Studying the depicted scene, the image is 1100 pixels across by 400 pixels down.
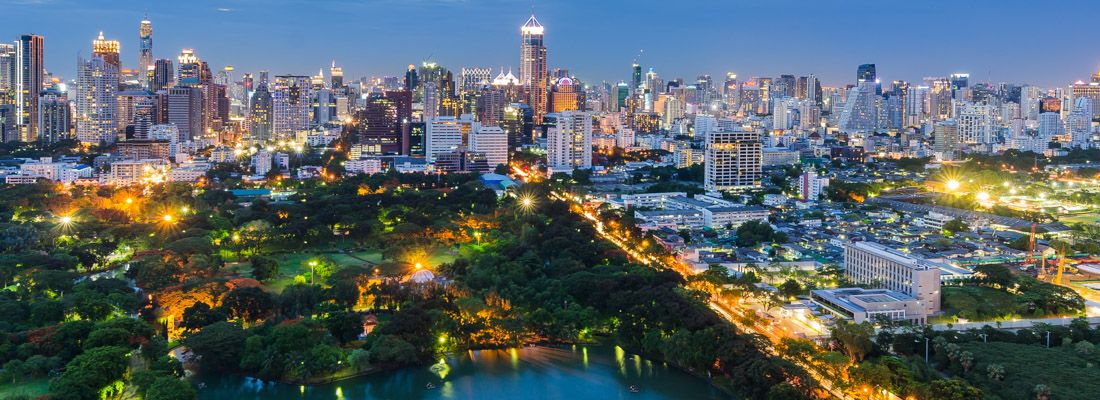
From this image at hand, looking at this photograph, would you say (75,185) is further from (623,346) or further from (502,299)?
(623,346)

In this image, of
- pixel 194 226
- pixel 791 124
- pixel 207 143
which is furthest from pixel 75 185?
pixel 791 124

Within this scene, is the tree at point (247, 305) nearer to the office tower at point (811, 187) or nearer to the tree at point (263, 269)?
the tree at point (263, 269)

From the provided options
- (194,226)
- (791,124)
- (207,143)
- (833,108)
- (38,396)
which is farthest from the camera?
(833,108)

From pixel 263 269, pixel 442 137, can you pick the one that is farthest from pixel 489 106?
pixel 263 269

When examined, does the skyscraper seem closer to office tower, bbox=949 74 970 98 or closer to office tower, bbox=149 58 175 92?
office tower, bbox=149 58 175 92

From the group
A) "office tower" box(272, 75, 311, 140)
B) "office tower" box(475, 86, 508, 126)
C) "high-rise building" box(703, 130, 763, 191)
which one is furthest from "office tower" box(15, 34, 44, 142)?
"high-rise building" box(703, 130, 763, 191)

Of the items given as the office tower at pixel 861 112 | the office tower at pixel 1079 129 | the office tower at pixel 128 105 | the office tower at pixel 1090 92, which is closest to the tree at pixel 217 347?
the office tower at pixel 128 105

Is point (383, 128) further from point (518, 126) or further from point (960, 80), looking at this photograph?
point (960, 80)
